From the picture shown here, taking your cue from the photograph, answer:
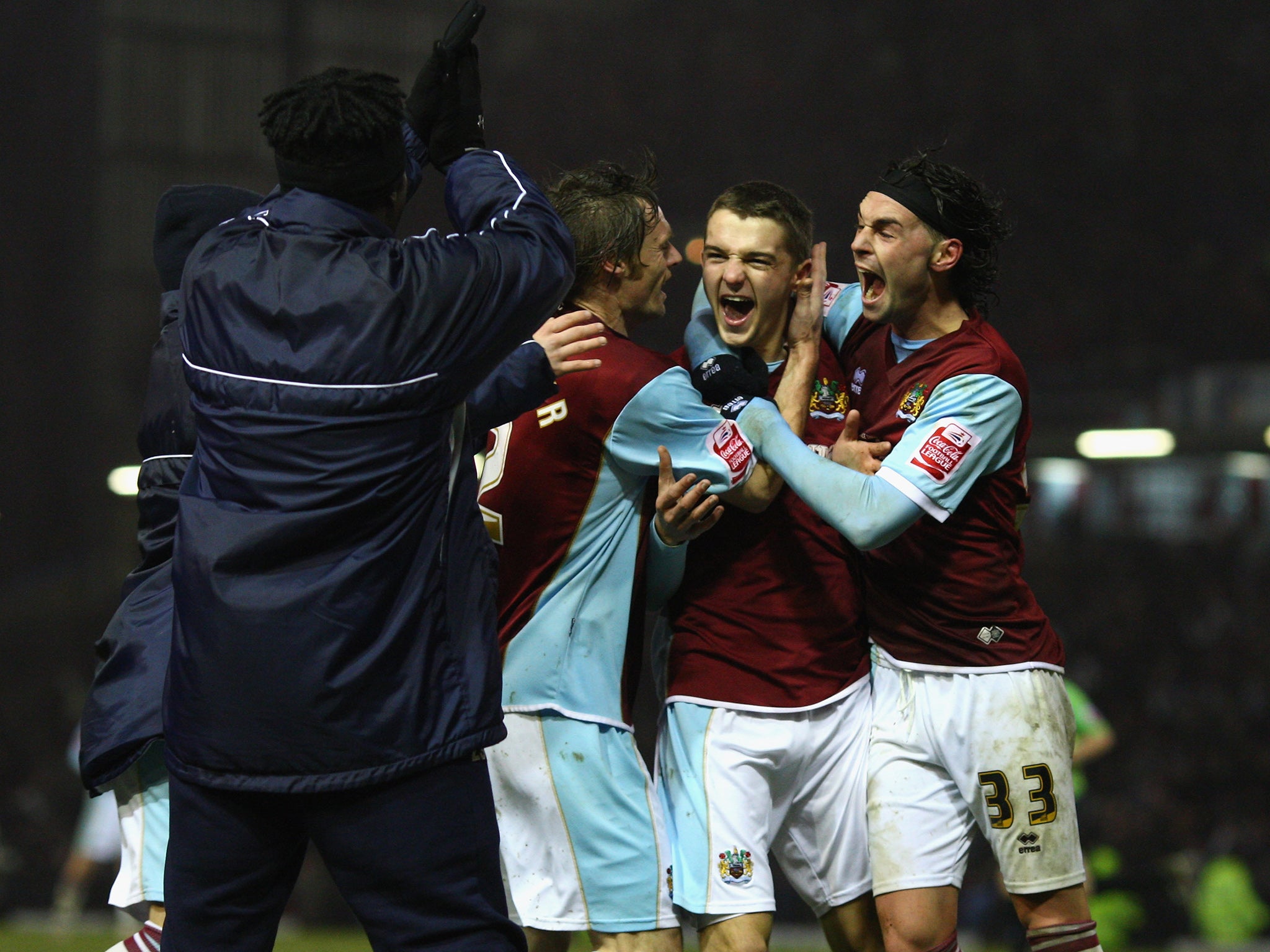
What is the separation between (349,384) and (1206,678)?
1097 centimetres

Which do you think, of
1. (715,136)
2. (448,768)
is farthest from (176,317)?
(715,136)

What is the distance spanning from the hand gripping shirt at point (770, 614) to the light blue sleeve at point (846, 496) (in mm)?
262

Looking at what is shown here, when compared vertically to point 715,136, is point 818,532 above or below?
below

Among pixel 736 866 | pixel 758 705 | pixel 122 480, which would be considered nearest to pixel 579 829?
pixel 736 866

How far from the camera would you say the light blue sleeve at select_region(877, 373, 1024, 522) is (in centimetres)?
309

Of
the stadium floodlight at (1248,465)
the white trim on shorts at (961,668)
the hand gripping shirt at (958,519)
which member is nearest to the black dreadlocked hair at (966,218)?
the hand gripping shirt at (958,519)

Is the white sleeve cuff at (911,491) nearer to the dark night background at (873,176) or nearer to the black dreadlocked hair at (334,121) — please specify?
the black dreadlocked hair at (334,121)

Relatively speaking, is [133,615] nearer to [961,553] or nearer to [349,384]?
[349,384]

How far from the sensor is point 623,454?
10.5ft

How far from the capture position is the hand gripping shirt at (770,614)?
10.7 feet

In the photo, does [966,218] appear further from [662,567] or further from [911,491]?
[662,567]

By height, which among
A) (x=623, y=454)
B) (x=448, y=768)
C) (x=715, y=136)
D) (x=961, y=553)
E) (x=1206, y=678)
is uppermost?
(x=715, y=136)

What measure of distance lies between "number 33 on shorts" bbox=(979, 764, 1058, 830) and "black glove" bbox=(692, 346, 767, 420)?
3.28ft

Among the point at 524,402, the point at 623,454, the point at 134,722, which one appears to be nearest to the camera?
the point at 524,402
